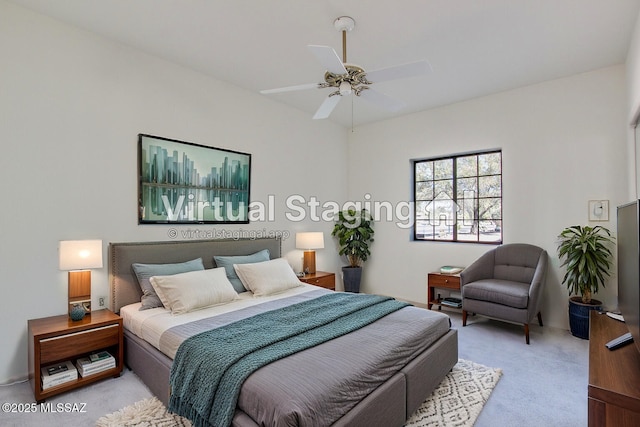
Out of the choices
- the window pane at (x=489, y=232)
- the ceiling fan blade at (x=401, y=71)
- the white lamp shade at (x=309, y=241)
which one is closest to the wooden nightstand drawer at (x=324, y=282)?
the white lamp shade at (x=309, y=241)

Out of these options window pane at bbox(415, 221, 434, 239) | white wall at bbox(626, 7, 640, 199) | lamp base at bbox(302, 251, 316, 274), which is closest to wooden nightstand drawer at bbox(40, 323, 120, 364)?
lamp base at bbox(302, 251, 316, 274)

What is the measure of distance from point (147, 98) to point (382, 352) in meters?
3.17

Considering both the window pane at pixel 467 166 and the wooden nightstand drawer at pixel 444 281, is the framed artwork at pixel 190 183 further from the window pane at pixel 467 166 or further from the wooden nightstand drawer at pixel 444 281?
the window pane at pixel 467 166

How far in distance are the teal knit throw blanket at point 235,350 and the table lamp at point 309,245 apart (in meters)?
Result: 1.86

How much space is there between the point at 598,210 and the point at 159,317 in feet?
14.9

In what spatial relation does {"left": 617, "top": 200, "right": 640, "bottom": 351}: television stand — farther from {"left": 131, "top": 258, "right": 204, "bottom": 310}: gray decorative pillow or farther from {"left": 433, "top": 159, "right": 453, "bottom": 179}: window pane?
{"left": 131, "top": 258, "right": 204, "bottom": 310}: gray decorative pillow

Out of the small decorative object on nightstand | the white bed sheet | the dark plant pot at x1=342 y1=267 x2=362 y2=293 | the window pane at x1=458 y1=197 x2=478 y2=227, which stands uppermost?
the window pane at x1=458 y1=197 x2=478 y2=227

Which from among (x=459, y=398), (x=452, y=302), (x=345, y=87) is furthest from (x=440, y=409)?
(x=345, y=87)

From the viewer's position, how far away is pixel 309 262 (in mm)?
4641

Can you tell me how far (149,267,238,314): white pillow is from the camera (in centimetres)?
271

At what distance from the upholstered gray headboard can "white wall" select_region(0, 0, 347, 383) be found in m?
0.12

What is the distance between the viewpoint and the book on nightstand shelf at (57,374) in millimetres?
2296

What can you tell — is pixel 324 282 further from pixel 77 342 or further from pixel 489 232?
pixel 77 342

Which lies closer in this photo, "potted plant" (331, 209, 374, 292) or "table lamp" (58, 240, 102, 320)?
"table lamp" (58, 240, 102, 320)
